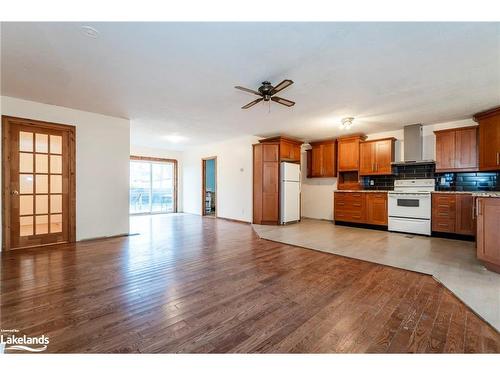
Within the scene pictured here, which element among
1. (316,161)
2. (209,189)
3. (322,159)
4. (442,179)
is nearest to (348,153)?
(322,159)

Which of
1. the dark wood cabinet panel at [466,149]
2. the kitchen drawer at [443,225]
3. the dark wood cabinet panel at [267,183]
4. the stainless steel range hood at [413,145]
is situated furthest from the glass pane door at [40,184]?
the dark wood cabinet panel at [466,149]

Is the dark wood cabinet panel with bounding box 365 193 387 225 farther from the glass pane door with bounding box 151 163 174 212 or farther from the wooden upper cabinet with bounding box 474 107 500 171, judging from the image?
the glass pane door with bounding box 151 163 174 212

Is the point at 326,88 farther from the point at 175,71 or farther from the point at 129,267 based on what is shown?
the point at 129,267

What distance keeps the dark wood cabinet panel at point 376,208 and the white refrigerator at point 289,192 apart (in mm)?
1815

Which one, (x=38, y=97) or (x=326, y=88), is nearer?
(x=326, y=88)

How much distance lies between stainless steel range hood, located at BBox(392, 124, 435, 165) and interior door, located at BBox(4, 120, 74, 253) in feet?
23.2

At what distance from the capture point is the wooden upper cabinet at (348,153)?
5.97 m

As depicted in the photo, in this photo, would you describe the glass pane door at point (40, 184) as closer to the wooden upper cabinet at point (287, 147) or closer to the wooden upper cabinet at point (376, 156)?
the wooden upper cabinet at point (287, 147)

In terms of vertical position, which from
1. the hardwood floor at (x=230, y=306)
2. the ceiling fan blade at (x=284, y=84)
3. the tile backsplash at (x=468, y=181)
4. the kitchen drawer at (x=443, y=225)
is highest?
the ceiling fan blade at (x=284, y=84)

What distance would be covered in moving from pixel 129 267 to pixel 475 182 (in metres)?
6.66

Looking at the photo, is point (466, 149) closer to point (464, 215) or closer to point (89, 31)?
point (464, 215)

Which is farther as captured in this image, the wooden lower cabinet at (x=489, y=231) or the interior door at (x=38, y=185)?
the interior door at (x=38, y=185)
